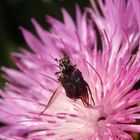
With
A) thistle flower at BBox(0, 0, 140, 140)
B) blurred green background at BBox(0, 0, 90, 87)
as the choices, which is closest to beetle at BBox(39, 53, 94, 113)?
thistle flower at BBox(0, 0, 140, 140)

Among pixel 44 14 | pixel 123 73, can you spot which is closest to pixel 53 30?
pixel 44 14

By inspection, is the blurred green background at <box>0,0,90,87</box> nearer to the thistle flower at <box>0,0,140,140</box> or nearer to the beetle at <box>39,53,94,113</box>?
the thistle flower at <box>0,0,140,140</box>

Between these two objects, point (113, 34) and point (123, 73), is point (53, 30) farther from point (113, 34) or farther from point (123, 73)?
point (123, 73)

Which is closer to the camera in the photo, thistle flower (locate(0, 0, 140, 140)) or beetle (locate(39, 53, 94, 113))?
beetle (locate(39, 53, 94, 113))

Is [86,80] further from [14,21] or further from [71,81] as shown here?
[14,21]

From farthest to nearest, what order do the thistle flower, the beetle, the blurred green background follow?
the blurred green background, the thistle flower, the beetle

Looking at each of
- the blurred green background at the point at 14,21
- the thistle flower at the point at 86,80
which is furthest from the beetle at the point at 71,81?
the blurred green background at the point at 14,21

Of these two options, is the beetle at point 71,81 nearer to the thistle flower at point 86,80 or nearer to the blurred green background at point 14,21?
the thistle flower at point 86,80

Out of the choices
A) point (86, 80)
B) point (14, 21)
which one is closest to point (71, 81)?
point (86, 80)
